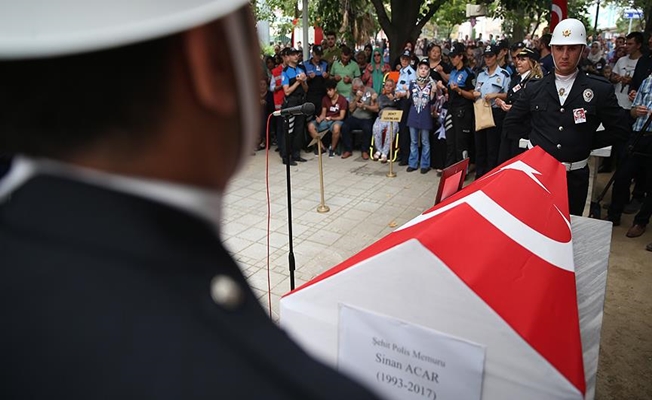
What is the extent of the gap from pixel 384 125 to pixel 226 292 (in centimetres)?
768

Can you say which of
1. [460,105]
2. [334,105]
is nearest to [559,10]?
[460,105]

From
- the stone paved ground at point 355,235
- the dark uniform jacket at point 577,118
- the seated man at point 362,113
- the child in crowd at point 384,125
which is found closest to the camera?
the stone paved ground at point 355,235

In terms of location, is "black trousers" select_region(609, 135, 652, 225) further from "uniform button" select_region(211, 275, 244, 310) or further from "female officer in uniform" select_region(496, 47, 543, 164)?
"uniform button" select_region(211, 275, 244, 310)

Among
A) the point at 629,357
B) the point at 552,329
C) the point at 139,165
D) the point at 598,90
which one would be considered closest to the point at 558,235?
the point at 552,329

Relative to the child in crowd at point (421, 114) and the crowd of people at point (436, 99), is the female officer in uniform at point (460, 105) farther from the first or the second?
the child in crowd at point (421, 114)

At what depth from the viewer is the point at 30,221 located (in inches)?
19.5

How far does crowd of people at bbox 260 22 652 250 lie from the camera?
217 inches

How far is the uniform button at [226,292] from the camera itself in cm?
52

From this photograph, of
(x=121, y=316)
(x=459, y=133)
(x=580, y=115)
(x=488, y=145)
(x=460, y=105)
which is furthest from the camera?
(x=459, y=133)

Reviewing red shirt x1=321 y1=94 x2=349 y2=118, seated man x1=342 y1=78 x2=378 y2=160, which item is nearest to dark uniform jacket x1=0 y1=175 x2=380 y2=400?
seated man x1=342 y1=78 x2=378 y2=160

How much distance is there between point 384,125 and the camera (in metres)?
8.02

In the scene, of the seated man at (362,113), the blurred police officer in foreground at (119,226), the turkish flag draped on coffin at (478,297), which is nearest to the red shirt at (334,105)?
the seated man at (362,113)

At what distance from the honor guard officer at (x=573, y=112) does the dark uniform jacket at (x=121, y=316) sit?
3.74m

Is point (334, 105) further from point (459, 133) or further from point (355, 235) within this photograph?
point (355, 235)
